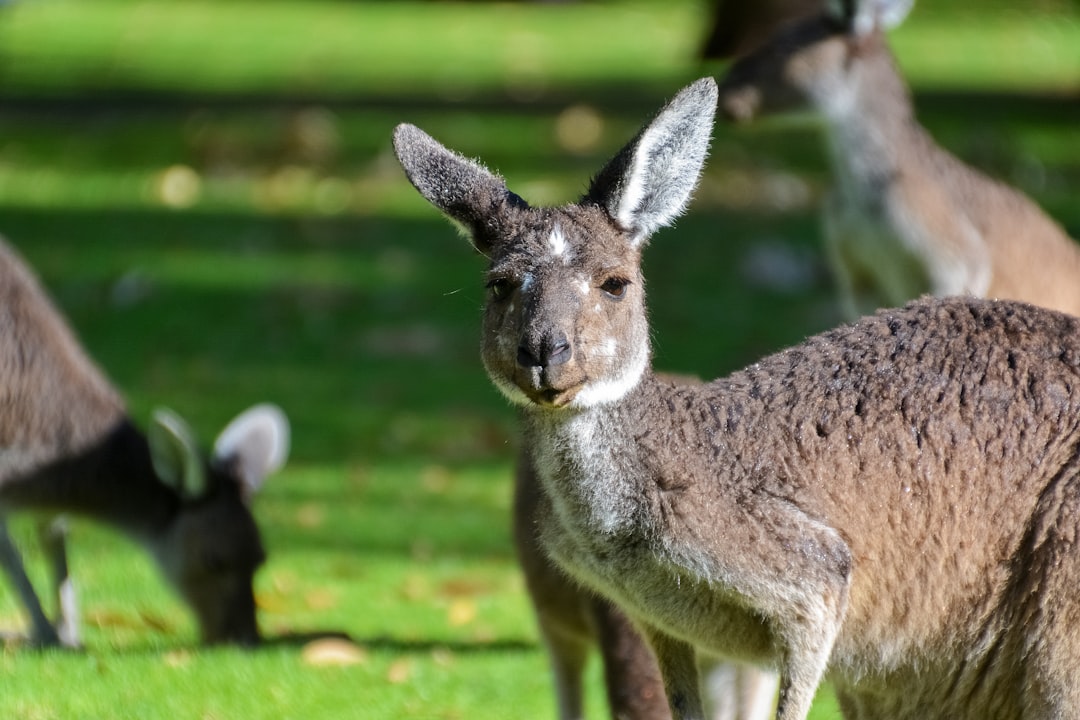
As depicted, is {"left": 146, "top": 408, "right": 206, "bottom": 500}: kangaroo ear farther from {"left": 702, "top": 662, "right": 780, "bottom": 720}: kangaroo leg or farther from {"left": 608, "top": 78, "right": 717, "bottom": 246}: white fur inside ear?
{"left": 608, "top": 78, "right": 717, "bottom": 246}: white fur inside ear

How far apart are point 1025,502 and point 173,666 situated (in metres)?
3.28

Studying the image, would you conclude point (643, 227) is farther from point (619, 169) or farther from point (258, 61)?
point (258, 61)

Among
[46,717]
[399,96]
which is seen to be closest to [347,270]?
[399,96]

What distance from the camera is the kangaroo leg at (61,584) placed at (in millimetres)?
6707

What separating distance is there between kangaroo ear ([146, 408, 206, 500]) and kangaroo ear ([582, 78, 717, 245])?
3292 millimetres

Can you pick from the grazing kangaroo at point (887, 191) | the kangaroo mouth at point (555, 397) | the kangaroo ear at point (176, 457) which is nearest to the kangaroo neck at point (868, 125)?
the grazing kangaroo at point (887, 191)

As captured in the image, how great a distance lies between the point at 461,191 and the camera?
→ 4309 mm

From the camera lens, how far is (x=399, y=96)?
17.0 meters

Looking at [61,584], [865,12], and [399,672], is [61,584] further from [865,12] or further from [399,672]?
[865,12]

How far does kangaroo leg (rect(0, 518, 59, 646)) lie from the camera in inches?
260

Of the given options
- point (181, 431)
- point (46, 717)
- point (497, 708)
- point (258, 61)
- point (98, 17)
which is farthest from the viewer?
point (98, 17)

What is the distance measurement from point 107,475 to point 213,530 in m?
0.54

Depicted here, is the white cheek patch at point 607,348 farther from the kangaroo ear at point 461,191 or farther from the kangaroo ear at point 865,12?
the kangaroo ear at point 865,12

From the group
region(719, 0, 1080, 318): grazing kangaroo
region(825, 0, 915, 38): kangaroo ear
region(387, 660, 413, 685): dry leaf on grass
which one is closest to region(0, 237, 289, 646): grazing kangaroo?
region(387, 660, 413, 685): dry leaf on grass
